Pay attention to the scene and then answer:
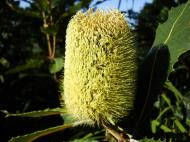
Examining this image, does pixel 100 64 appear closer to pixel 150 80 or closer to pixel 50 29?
pixel 150 80

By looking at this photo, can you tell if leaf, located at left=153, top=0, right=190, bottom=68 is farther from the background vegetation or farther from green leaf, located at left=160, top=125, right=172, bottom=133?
green leaf, located at left=160, top=125, right=172, bottom=133

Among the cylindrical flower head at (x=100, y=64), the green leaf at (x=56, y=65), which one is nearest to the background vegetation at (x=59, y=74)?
the green leaf at (x=56, y=65)

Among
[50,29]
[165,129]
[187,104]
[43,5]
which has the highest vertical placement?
[43,5]

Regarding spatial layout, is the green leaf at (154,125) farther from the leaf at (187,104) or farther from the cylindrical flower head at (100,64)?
the cylindrical flower head at (100,64)

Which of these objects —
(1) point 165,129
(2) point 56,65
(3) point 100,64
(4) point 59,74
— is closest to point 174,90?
(1) point 165,129

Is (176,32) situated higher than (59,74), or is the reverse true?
(176,32)

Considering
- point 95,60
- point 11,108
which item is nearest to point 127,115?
point 95,60

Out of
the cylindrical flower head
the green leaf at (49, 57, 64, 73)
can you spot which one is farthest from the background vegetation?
the cylindrical flower head
